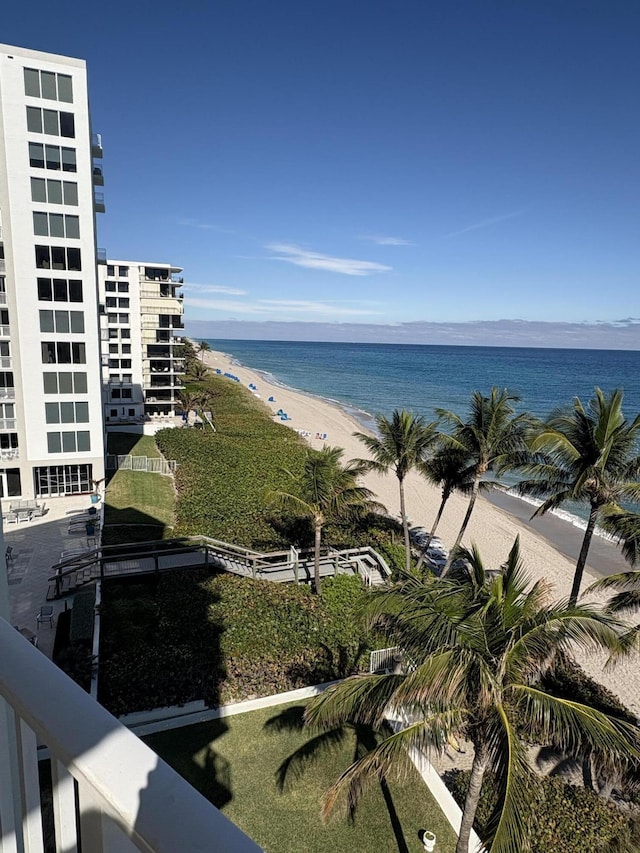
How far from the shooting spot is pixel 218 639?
16.2 m

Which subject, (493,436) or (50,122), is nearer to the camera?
(493,436)

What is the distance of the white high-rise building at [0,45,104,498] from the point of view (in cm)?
2561

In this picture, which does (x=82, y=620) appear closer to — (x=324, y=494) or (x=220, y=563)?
(x=220, y=563)

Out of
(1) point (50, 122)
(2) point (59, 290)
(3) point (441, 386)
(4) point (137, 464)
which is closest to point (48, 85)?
(1) point (50, 122)

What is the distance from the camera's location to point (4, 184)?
84.2ft

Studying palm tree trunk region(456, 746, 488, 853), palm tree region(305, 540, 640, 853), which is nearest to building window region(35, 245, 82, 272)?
palm tree region(305, 540, 640, 853)

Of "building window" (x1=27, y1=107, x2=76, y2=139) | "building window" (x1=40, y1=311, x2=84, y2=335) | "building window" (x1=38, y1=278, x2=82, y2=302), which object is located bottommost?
"building window" (x1=40, y1=311, x2=84, y2=335)

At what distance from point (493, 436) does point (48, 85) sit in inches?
1055

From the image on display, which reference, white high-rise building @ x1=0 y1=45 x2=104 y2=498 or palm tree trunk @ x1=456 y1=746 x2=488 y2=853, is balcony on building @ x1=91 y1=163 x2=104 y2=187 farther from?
palm tree trunk @ x1=456 y1=746 x2=488 y2=853

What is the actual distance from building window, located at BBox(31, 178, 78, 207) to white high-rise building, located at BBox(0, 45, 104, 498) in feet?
0.15

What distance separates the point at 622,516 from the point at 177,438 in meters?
35.4

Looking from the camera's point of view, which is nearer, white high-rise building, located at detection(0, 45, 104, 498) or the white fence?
white high-rise building, located at detection(0, 45, 104, 498)

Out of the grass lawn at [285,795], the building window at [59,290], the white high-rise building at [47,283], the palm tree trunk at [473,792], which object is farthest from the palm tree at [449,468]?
the building window at [59,290]

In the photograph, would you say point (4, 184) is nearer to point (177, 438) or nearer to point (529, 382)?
point (177, 438)
